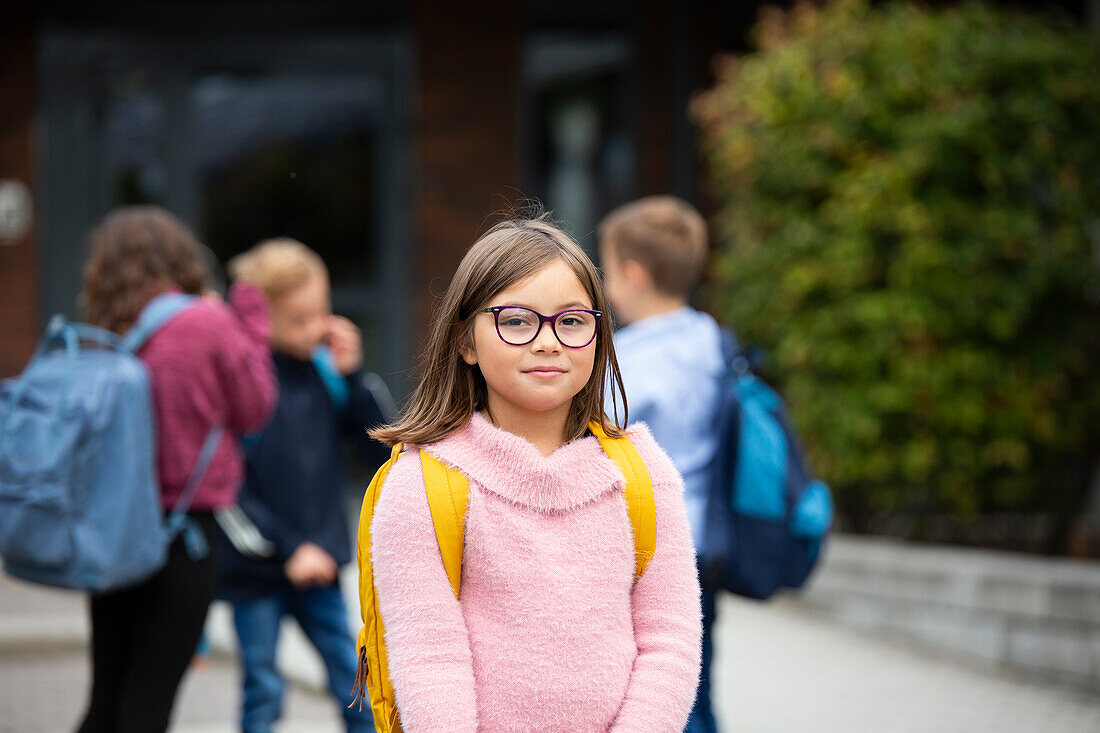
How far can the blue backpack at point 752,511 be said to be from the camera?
3.32m

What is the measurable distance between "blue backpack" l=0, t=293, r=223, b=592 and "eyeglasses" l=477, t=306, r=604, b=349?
147cm

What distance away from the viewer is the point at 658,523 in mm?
2061

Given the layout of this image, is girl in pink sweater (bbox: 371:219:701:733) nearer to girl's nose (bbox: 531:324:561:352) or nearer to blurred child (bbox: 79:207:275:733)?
girl's nose (bbox: 531:324:561:352)

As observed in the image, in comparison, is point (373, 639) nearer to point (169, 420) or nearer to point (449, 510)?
point (449, 510)

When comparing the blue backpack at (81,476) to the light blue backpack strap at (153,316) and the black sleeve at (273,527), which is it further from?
the black sleeve at (273,527)

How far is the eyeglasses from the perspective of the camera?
78.8 inches

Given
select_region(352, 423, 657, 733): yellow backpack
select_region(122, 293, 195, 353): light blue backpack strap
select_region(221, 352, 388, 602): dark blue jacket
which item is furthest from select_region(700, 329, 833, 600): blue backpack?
select_region(122, 293, 195, 353): light blue backpack strap

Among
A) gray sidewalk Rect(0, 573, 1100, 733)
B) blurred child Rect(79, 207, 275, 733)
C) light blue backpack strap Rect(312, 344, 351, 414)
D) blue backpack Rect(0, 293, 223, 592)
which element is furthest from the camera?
gray sidewalk Rect(0, 573, 1100, 733)

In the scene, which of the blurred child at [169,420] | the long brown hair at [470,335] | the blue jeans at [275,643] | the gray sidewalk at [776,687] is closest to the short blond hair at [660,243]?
the blurred child at [169,420]

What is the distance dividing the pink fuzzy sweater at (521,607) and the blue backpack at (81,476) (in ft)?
4.38

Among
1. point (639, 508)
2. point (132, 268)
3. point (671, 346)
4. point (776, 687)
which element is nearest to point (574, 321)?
point (639, 508)

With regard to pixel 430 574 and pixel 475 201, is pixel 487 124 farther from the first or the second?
pixel 430 574

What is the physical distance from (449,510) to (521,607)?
190 mm

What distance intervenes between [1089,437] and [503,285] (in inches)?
250
